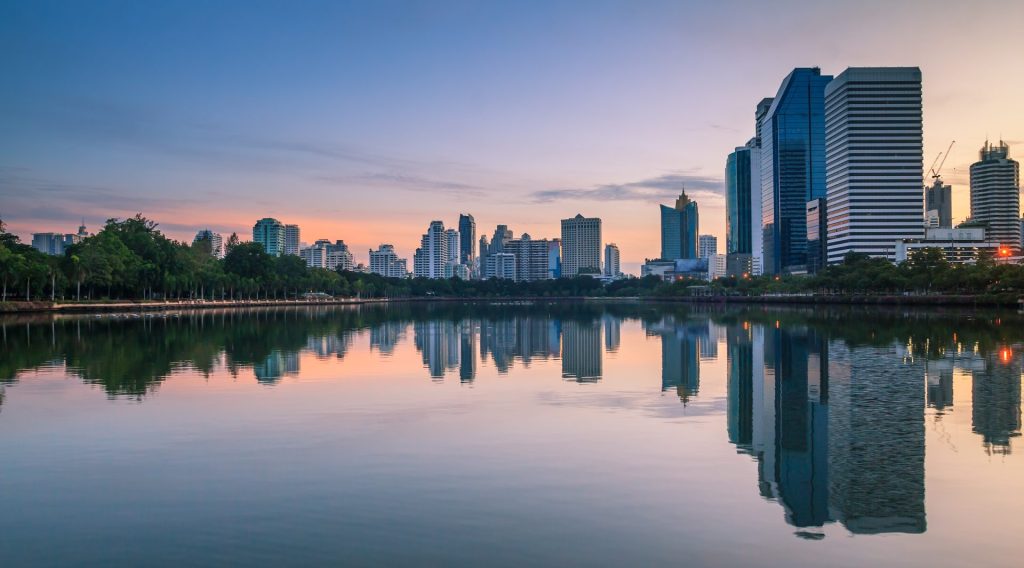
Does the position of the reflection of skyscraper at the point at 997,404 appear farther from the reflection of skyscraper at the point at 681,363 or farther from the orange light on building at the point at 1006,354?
the reflection of skyscraper at the point at 681,363

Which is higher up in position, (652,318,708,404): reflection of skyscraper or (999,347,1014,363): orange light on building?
(999,347,1014,363): orange light on building

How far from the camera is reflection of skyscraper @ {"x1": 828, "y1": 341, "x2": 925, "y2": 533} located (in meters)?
12.6

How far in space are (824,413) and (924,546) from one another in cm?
1085

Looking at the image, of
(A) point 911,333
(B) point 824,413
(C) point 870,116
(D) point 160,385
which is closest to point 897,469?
(B) point 824,413

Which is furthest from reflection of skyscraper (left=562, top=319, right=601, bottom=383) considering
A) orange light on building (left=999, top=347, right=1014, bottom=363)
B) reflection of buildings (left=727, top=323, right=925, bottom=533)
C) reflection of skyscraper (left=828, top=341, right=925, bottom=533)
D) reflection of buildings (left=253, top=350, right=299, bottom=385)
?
orange light on building (left=999, top=347, right=1014, bottom=363)

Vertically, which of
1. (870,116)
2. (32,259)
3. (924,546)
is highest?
(870,116)

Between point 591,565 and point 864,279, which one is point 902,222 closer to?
point 864,279

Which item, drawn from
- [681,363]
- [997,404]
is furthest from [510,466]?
[681,363]

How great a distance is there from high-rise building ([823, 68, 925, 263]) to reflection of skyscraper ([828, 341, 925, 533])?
180 metres

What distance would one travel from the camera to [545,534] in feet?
37.5

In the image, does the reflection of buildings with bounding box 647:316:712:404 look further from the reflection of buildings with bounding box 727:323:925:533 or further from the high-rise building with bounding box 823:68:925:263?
the high-rise building with bounding box 823:68:925:263

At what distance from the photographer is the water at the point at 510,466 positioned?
11.1 m

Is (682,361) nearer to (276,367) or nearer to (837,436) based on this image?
(276,367)

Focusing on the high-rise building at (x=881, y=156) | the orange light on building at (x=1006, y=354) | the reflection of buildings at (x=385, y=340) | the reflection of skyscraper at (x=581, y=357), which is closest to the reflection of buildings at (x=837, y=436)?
the orange light on building at (x=1006, y=354)
